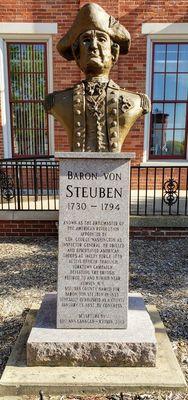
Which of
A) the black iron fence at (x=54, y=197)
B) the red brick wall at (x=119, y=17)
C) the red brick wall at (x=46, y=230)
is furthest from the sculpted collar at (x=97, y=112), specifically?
the red brick wall at (x=119, y=17)

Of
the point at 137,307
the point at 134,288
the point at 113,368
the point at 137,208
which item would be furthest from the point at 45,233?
the point at 113,368

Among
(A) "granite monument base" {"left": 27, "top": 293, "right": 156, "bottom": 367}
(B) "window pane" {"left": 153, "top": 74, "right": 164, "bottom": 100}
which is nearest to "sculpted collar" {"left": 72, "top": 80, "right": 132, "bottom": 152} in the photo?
(A) "granite monument base" {"left": 27, "top": 293, "right": 156, "bottom": 367}

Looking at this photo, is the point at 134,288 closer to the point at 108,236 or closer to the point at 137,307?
the point at 137,307

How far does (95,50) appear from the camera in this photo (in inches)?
115

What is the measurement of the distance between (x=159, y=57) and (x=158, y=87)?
690mm

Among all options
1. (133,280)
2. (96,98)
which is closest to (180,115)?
(133,280)

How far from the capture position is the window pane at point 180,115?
9.55 metres

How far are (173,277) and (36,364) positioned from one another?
2.79m

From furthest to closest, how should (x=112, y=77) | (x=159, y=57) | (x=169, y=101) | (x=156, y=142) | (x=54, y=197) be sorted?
(x=156, y=142), (x=169, y=101), (x=159, y=57), (x=112, y=77), (x=54, y=197)

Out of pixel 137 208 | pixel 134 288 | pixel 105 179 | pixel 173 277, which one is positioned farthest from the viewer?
pixel 137 208

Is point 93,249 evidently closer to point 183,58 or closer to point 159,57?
point 159,57

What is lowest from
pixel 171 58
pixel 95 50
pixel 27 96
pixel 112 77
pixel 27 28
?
pixel 95 50

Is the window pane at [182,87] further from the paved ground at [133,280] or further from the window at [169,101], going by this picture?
the paved ground at [133,280]

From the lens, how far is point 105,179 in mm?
2975
